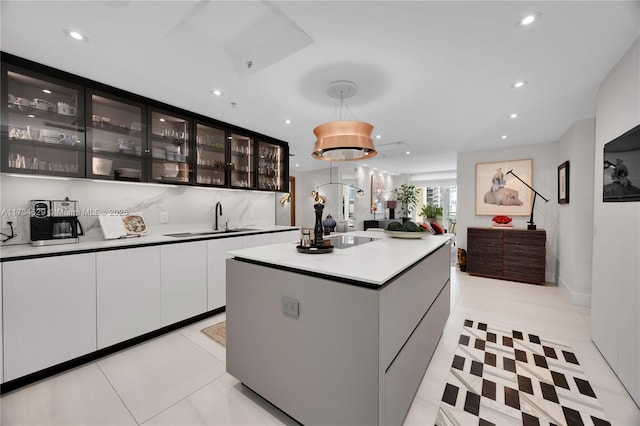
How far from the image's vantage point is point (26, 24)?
1.62 metres

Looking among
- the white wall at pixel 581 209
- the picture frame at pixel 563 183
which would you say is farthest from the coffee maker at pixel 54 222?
the picture frame at pixel 563 183

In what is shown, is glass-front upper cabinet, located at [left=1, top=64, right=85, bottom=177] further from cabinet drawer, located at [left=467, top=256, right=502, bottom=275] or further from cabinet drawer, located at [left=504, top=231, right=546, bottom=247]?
cabinet drawer, located at [left=504, top=231, right=546, bottom=247]

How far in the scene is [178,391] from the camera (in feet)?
5.70

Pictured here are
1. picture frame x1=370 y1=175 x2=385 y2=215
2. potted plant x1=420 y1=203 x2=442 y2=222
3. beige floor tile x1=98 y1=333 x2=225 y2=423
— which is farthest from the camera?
potted plant x1=420 y1=203 x2=442 y2=222

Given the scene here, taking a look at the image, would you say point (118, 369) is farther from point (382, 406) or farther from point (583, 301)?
point (583, 301)

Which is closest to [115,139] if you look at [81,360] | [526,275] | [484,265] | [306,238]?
[81,360]

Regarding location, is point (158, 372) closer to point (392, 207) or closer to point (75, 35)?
point (75, 35)

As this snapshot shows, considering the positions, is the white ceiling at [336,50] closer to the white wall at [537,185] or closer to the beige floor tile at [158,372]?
the white wall at [537,185]

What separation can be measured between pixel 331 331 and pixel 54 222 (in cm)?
Answer: 251

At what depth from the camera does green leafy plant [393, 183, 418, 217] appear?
9.55 m

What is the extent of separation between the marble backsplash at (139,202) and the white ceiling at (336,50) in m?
1.00

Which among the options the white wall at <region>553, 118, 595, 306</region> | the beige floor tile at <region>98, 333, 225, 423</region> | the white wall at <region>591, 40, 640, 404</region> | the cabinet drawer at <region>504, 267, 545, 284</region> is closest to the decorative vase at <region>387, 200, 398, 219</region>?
the cabinet drawer at <region>504, 267, 545, 284</region>

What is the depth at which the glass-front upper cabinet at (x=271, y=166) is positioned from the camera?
4.01 metres

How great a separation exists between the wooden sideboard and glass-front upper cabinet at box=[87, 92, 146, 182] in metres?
5.20
